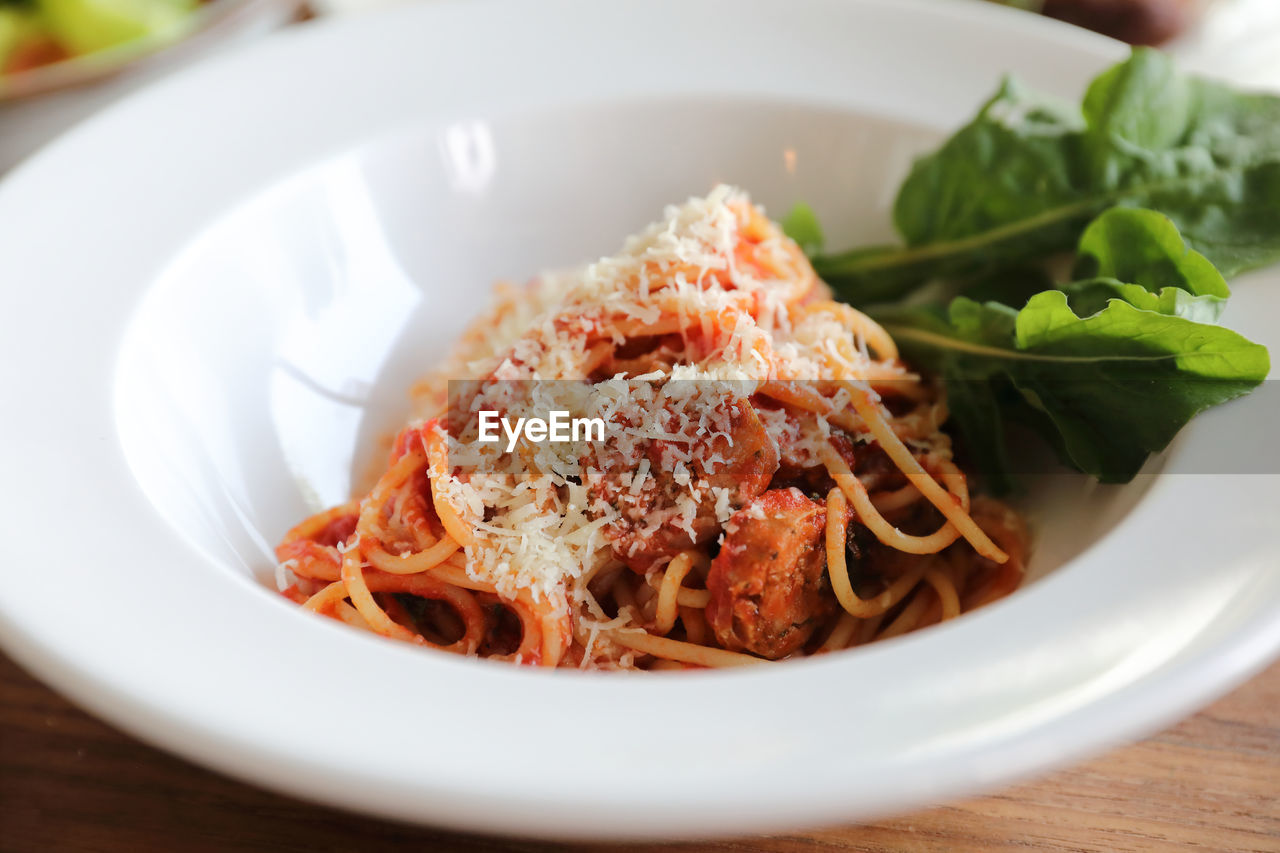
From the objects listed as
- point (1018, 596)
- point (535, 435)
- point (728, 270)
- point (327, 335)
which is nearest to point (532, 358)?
point (535, 435)

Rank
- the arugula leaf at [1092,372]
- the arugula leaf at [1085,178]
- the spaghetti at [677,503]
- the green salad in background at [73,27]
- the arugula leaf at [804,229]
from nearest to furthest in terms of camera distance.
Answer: the arugula leaf at [1092,372]
the spaghetti at [677,503]
the arugula leaf at [1085,178]
the arugula leaf at [804,229]
the green salad in background at [73,27]

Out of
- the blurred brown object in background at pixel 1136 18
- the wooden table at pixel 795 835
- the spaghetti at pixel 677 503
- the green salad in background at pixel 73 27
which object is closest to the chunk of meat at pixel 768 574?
the spaghetti at pixel 677 503

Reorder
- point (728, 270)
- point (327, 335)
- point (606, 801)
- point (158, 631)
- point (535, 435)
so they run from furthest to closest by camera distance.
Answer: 1. point (327, 335)
2. point (728, 270)
3. point (535, 435)
4. point (158, 631)
5. point (606, 801)

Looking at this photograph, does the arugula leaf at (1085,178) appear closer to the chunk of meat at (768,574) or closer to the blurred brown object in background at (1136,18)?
the chunk of meat at (768,574)

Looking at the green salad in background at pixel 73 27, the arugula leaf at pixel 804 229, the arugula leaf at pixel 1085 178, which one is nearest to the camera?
the arugula leaf at pixel 1085 178

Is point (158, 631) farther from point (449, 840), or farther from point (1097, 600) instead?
point (1097, 600)

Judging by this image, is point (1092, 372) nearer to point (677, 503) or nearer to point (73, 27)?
point (677, 503)
